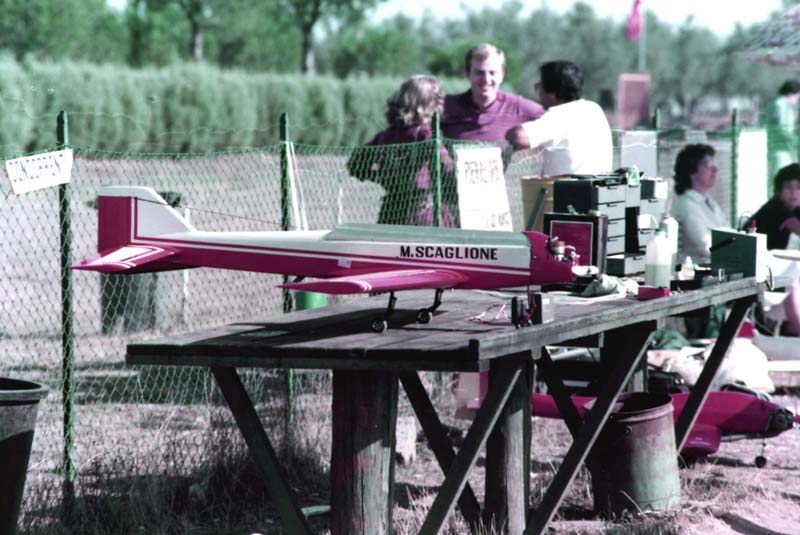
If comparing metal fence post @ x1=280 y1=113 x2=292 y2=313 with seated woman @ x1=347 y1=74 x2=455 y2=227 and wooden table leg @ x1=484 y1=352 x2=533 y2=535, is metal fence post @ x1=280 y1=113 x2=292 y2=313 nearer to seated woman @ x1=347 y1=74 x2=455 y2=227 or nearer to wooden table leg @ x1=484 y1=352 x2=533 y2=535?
seated woman @ x1=347 y1=74 x2=455 y2=227

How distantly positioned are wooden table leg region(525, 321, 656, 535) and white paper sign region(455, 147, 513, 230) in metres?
2.54

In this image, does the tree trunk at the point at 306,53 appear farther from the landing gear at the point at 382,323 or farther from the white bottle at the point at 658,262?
the landing gear at the point at 382,323

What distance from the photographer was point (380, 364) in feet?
13.5

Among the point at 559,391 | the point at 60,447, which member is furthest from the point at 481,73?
the point at 60,447

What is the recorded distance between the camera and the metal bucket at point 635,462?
5887 millimetres

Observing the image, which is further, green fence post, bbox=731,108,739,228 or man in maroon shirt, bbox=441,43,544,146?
green fence post, bbox=731,108,739,228

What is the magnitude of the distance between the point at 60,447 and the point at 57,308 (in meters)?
5.59

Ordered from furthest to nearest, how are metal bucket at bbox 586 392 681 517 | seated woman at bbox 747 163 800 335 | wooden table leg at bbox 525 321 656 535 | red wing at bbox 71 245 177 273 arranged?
seated woman at bbox 747 163 800 335 → metal bucket at bbox 586 392 681 517 → wooden table leg at bbox 525 321 656 535 → red wing at bbox 71 245 177 273

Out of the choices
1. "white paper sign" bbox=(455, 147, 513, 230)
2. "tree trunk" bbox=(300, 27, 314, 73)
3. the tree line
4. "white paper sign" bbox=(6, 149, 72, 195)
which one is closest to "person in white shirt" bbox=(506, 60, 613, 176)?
"white paper sign" bbox=(455, 147, 513, 230)

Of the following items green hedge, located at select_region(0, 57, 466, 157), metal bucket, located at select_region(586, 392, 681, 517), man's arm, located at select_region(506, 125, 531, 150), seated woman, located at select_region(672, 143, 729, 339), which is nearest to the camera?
metal bucket, located at select_region(586, 392, 681, 517)

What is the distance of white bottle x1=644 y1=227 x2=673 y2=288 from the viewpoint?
5309 millimetres

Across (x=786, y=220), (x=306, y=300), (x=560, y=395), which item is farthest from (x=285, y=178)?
(x=786, y=220)

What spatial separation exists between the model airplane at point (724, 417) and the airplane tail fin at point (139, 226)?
2361 millimetres

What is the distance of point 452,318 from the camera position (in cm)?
→ 486
